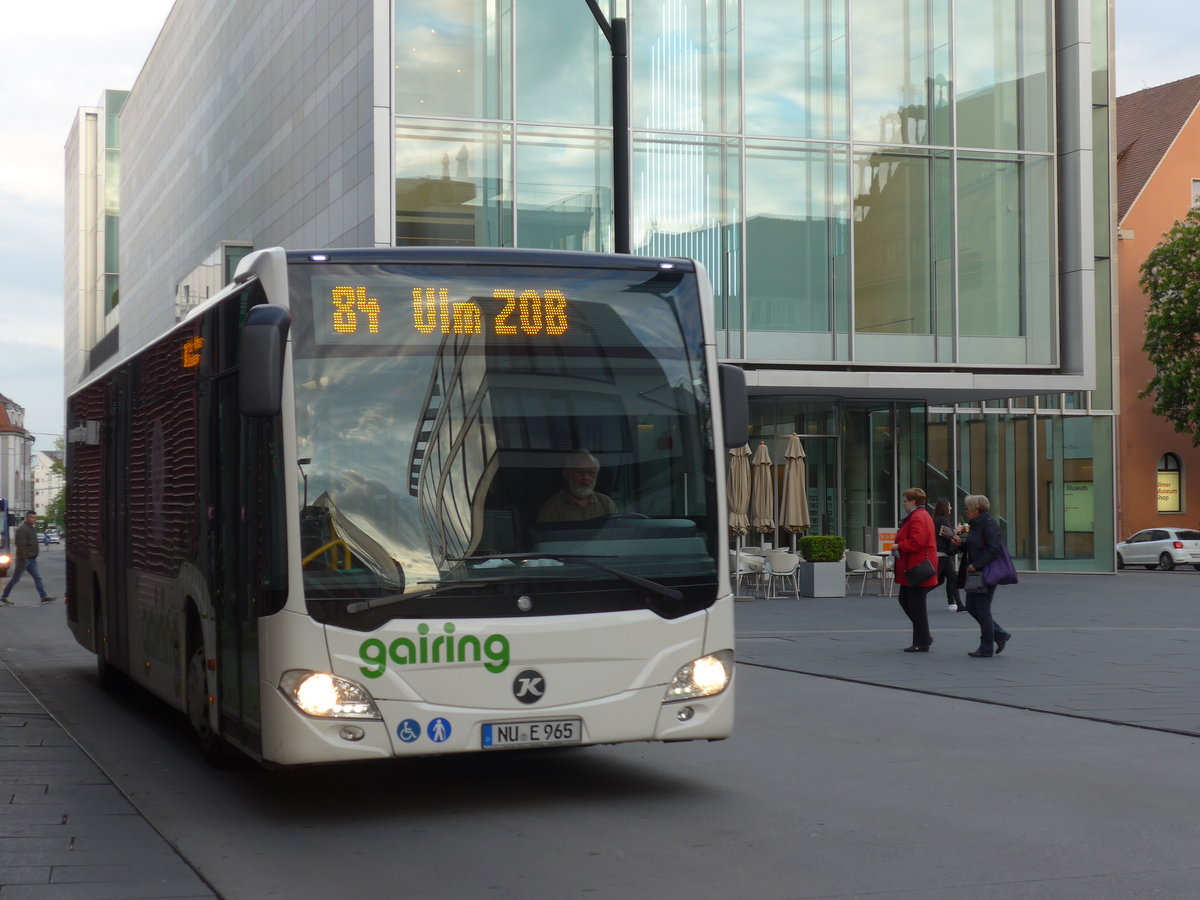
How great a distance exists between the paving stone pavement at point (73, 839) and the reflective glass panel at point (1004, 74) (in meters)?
26.1

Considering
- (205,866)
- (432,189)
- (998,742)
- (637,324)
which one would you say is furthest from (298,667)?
(432,189)

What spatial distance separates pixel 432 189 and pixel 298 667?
A: 874 inches

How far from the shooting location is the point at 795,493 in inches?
1114

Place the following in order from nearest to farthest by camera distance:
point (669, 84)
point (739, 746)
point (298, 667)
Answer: point (298, 667), point (739, 746), point (669, 84)

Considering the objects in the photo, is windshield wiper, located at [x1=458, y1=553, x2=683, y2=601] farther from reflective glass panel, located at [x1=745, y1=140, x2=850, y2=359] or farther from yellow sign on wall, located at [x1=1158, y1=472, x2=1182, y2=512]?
yellow sign on wall, located at [x1=1158, y1=472, x2=1182, y2=512]

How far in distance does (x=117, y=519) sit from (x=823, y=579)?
56.0 ft

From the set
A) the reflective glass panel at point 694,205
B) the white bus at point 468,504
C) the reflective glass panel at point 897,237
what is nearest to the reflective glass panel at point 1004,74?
the reflective glass panel at point 897,237

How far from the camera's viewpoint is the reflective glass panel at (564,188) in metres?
29.0

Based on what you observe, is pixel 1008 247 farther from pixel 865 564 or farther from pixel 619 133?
pixel 619 133

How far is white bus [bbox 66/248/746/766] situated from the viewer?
7266 millimetres

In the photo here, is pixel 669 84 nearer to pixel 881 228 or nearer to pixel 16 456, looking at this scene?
pixel 881 228

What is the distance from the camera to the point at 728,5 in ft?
101

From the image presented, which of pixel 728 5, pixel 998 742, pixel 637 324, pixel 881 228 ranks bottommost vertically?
pixel 998 742

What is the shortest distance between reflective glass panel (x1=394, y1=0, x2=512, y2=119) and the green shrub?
9.53 m
